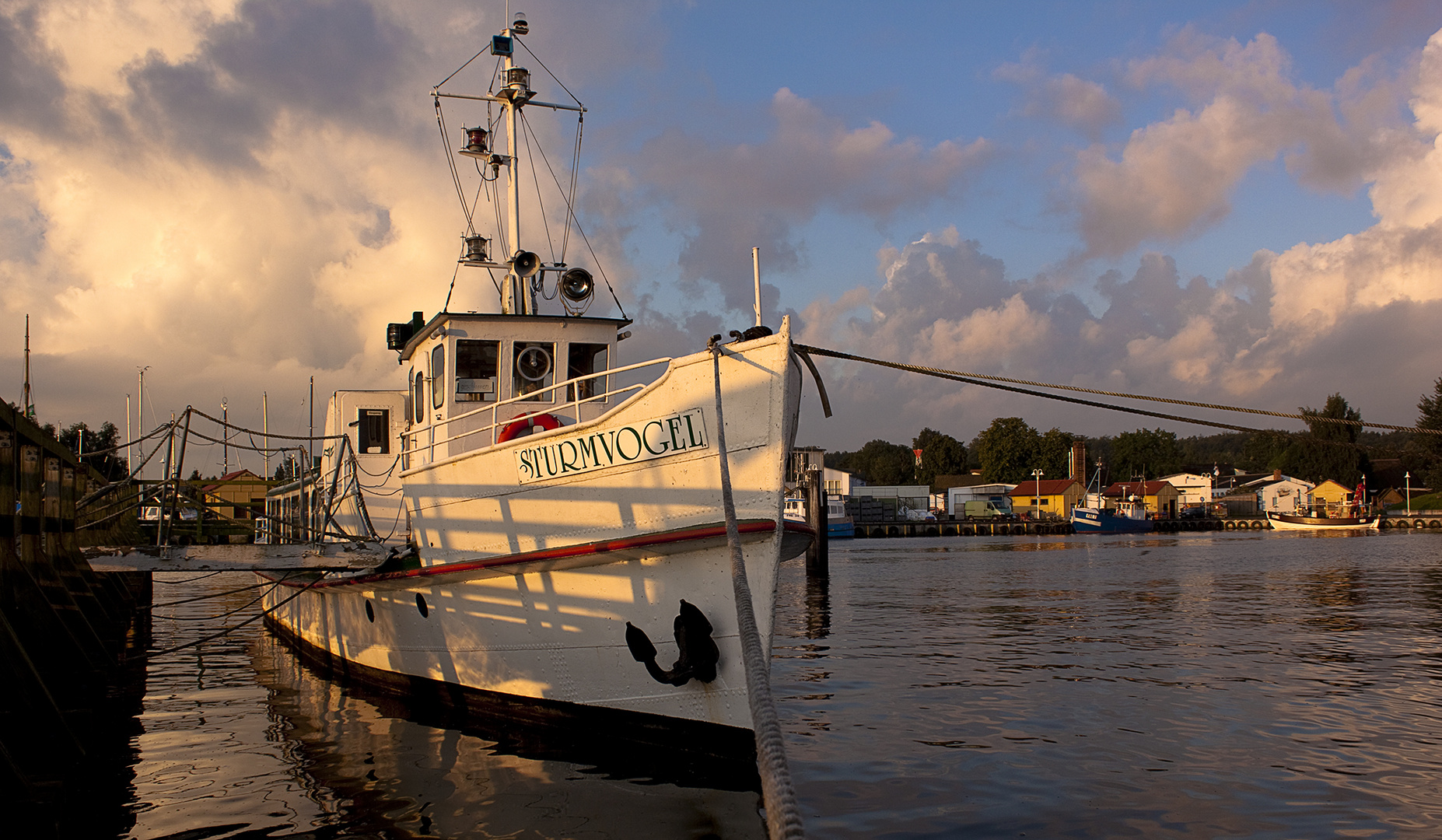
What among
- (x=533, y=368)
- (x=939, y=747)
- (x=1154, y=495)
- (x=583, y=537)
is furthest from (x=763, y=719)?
(x=1154, y=495)

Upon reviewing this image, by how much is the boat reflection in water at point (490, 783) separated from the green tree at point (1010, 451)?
90.0 meters

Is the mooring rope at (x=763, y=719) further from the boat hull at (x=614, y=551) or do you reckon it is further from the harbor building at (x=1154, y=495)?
the harbor building at (x=1154, y=495)

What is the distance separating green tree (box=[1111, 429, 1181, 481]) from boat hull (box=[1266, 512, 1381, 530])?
35.0 m

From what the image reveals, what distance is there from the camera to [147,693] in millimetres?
11250

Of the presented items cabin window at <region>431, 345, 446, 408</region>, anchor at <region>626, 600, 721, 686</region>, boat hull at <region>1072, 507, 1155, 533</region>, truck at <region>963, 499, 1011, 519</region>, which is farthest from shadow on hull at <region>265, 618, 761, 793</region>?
truck at <region>963, 499, 1011, 519</region>

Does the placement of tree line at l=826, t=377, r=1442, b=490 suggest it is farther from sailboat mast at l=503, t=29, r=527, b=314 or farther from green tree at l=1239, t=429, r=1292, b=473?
sailboat mast at l=503, t=29, r=527, b=314

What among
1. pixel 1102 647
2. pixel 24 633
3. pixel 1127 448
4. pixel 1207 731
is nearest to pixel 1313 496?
pixel 1127 448

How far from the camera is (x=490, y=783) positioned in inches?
278

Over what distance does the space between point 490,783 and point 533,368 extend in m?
4.34

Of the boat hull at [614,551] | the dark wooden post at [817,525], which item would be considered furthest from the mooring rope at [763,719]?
the dark wooden post at [817,525]

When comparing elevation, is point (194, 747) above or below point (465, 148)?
below

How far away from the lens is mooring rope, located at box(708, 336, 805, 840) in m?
3.14

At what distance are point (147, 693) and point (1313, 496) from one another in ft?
311

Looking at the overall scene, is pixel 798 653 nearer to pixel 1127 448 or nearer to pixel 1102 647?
pixel 1102 647
